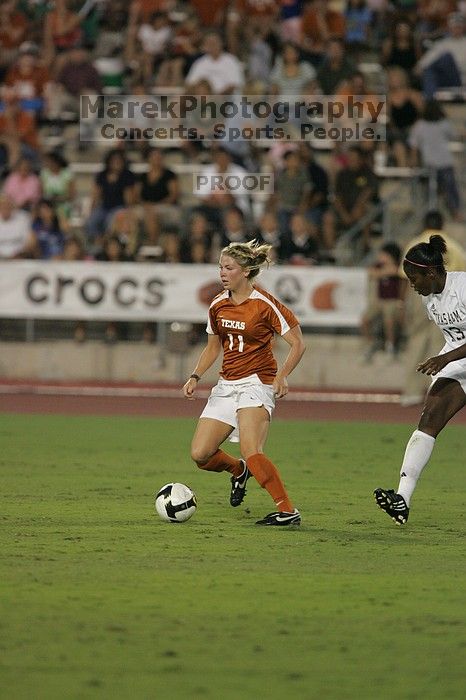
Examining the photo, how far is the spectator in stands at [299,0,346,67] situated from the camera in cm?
2500

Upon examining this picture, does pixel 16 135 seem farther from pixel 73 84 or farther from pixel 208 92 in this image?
pixel 208 92

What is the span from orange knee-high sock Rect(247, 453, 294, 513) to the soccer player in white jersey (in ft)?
2.22

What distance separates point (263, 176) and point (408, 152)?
2241 mm

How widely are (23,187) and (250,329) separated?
1380cm

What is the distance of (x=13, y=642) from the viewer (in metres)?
6.53

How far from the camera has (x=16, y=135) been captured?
969 inches

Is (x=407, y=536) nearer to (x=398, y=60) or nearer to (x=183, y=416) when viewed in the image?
(x=183, y=416)

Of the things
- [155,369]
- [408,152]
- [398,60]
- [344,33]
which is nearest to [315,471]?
[155,369]

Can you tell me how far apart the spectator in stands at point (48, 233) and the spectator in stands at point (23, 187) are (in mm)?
489

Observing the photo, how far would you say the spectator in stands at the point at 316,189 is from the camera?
22.1m

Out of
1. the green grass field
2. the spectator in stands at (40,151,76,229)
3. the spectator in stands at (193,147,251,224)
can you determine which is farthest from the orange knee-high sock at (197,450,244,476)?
the spectator in stands at (40,151,76,229)

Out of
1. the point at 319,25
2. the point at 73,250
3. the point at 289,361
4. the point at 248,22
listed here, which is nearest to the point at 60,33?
the point at 248,22

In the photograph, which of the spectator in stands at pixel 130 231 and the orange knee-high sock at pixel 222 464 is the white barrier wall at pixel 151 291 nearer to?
the spectator in stands at pixel 130 231

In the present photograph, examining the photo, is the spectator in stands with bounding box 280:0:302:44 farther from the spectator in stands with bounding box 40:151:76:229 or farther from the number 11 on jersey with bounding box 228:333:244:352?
the number 11 on jersey with bounding box 228:333:244:352
